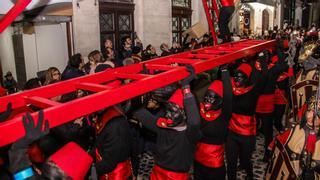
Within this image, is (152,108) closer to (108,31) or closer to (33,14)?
(33,14)

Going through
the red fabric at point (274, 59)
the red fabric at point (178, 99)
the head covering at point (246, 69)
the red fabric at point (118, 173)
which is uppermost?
the red fabric at point (274, 59)

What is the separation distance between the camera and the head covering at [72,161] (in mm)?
2094

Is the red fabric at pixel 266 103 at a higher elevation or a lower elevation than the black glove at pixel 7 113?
lower

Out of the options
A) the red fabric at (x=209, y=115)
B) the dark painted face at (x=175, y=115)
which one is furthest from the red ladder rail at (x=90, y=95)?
the red fabric at (x=209, y=115)

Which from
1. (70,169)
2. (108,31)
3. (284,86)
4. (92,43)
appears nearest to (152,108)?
(70,169)

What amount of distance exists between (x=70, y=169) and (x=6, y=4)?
15.7 feet

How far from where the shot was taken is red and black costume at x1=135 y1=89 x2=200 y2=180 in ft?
9.75

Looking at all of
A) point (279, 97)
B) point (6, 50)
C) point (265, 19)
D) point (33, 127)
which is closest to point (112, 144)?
point (33, 127)

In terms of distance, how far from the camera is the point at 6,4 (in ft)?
18.9

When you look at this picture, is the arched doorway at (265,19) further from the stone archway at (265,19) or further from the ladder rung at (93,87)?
the ladder rung at (93,87)

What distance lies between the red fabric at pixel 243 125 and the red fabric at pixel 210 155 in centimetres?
72

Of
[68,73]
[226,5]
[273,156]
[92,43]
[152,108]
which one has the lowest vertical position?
[273,156]

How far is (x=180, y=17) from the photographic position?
12.0 meters

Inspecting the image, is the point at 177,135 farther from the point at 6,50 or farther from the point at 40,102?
the point at 6,50
